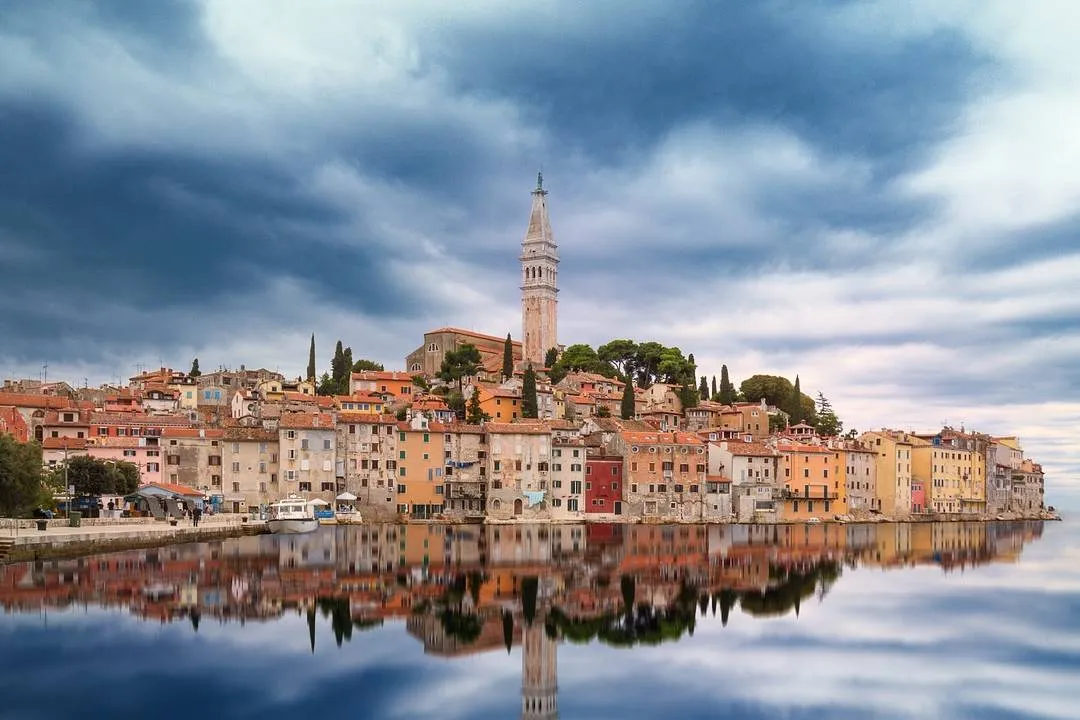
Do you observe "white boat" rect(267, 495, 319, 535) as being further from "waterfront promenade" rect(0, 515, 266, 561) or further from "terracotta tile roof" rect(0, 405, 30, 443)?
"terracotta tile roof" rect(0, 405, 30, 443)

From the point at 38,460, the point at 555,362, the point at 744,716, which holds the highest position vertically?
the point at 555,362

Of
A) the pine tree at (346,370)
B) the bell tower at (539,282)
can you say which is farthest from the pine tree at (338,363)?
the bell tower at (539,282)

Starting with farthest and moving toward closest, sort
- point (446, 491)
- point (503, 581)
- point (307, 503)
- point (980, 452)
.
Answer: point (980, 452) → point (446, 491) → point (307, 503) → point (503, 581)

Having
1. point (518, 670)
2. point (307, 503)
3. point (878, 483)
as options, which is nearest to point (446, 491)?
point (307, 503)

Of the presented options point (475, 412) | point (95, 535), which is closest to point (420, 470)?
point (475, 412)

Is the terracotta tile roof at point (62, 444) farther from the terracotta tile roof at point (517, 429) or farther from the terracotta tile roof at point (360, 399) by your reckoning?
the terracotta tile roof at point (517, 429)

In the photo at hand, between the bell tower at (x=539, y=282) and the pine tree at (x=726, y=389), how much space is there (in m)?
25.7

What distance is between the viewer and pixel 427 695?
24406mm

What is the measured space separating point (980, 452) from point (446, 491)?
216ft

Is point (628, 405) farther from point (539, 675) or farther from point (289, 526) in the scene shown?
point (539, 675)

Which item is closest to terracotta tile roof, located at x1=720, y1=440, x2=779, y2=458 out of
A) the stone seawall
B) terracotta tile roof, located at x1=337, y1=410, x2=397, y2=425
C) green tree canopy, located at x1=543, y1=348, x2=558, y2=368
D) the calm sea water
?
terracotta tile roof, located at x1=337, y1=410, x2=397, y2=425

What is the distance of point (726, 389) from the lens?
123938mm

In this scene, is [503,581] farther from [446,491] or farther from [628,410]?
[628,410]

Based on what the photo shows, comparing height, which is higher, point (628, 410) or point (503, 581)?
point (628, 410)
